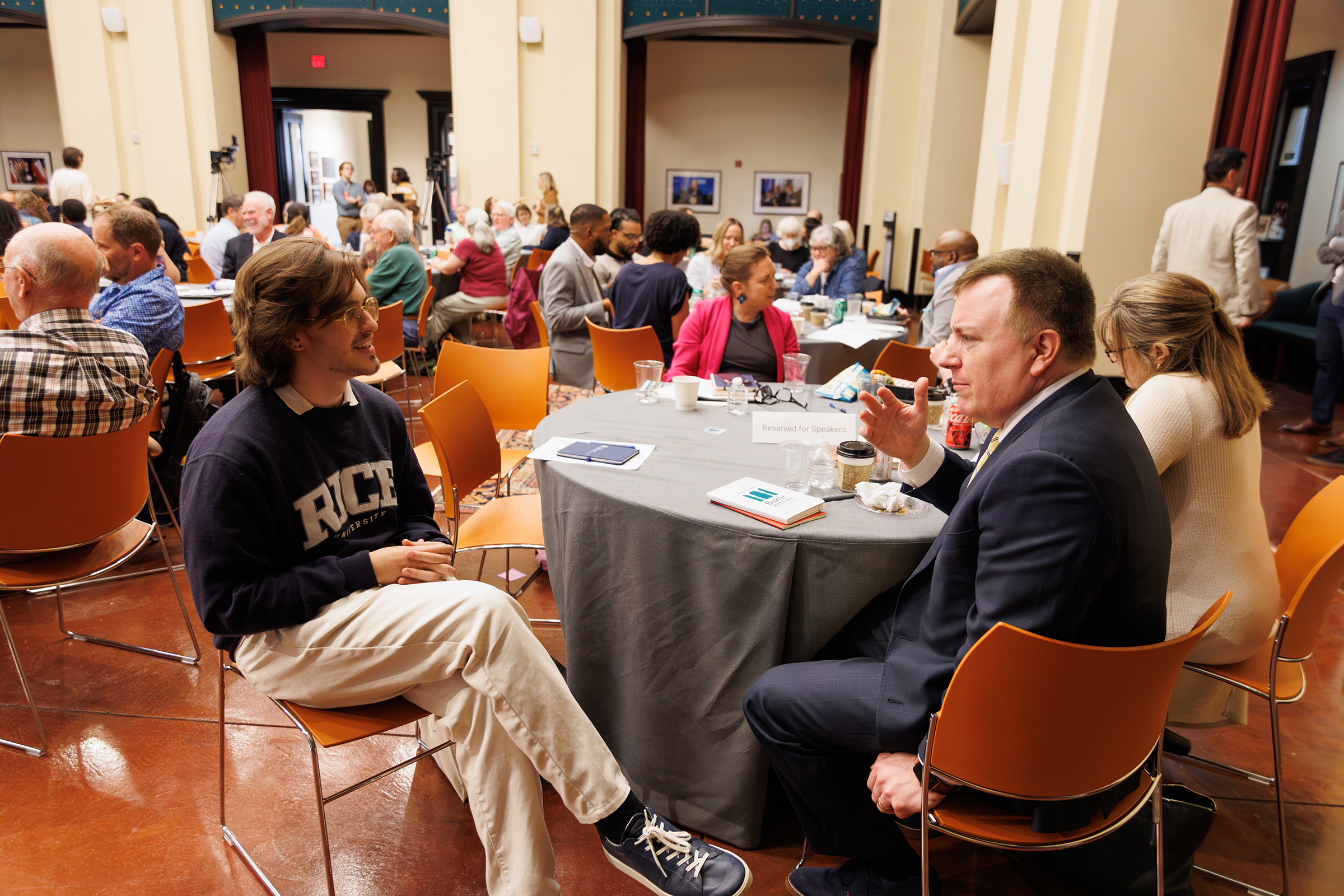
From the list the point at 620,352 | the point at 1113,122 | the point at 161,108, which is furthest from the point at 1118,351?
the point at 161,108

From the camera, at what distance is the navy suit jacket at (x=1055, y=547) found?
1.33 metres

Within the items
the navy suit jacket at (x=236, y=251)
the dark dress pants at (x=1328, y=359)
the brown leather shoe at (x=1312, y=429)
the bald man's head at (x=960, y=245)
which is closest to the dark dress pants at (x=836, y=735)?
the bald man's head at (x=960, y=245)

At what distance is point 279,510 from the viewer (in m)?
1.65

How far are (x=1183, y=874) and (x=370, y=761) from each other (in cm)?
202

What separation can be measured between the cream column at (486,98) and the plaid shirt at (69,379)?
9996 millimetres

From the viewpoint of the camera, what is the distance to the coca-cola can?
2.51 m

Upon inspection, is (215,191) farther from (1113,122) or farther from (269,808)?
(269,808)

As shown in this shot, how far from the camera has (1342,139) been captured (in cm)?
753

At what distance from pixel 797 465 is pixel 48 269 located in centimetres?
232

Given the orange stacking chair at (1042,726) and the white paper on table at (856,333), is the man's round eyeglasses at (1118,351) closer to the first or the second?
the orange stacking chair at (1042,726)

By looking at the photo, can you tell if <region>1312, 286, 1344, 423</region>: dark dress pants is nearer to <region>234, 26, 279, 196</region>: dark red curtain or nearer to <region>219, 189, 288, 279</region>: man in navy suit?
<region>219, 189, 288, 279</region>: man in navy suit

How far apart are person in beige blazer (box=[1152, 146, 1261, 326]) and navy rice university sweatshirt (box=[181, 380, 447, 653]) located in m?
5.11

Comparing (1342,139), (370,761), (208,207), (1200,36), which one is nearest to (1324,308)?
(1200,36)

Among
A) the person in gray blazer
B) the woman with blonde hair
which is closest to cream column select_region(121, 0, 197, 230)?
the woman with blonde hair
